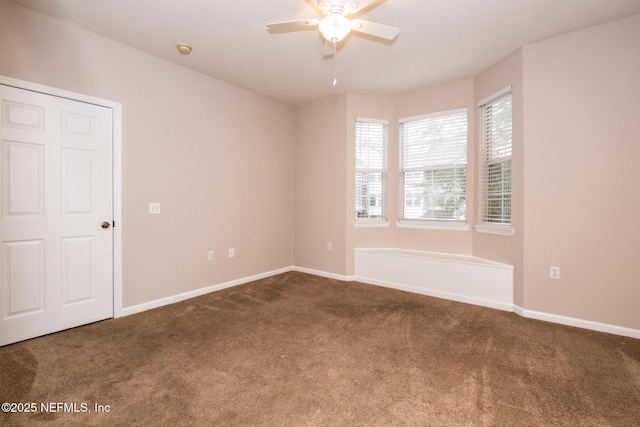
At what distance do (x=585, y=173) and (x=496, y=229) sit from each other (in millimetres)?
990

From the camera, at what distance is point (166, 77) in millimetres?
3414

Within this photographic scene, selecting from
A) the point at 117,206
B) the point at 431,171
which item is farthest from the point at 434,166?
Answer: the point at 117,206

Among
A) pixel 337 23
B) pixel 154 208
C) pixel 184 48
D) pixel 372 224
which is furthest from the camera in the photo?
pixel 372 224

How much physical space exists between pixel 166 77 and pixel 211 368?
312cm

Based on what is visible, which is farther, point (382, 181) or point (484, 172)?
point (382, 181)

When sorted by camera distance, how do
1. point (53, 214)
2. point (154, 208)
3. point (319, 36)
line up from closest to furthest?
point (53, 214), point (319, 36), point (154, 208)

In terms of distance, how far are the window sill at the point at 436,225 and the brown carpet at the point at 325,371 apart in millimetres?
1181

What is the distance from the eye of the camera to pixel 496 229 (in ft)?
11.5

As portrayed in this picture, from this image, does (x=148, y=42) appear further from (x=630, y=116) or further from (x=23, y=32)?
(x=630, y=116)

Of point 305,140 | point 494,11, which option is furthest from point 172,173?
point 494,11

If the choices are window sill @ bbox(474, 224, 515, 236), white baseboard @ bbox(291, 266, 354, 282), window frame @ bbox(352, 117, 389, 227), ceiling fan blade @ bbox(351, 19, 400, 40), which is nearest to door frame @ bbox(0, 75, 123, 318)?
ceiling fan blade @ bbox(351, 19, 400, 40)

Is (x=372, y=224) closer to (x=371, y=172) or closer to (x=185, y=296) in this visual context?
(x=371, y=172)

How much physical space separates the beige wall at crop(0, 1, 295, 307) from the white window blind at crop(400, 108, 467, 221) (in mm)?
2060

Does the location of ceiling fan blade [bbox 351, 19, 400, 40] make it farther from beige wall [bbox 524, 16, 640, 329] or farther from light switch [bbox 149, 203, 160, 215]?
light switch [bbox 149, 203, 160, 215]
